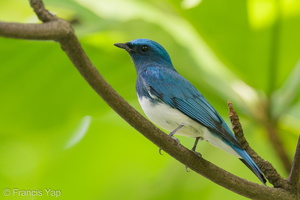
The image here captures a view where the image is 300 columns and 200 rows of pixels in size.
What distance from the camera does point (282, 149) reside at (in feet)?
10.8

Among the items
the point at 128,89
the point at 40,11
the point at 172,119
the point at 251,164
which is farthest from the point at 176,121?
the point at 40,11

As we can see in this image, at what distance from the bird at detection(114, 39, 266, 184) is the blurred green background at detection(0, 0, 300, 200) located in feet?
1.28

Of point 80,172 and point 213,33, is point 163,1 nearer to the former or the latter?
point 213,33

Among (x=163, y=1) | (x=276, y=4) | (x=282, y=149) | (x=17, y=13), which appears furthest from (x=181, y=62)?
(x=17, y=13)

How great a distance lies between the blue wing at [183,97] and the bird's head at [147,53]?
0.37 ft

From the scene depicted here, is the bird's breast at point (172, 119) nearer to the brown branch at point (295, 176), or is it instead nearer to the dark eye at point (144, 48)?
the dark eye at point (144, 48)

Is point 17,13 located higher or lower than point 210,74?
higher

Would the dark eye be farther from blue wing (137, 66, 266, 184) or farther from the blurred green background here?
the blurred green background

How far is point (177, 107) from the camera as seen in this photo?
3434 mm

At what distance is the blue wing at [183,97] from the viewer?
3.26 metres

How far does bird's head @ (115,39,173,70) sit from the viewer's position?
379 centimetres

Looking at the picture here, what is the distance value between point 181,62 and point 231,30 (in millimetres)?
464

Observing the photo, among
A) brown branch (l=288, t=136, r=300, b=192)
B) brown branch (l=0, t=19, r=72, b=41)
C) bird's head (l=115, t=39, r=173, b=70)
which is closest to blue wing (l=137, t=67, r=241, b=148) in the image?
bird's head (l=115, t=39, r=173, b=70)

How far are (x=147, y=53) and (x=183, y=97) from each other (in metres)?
0.53
